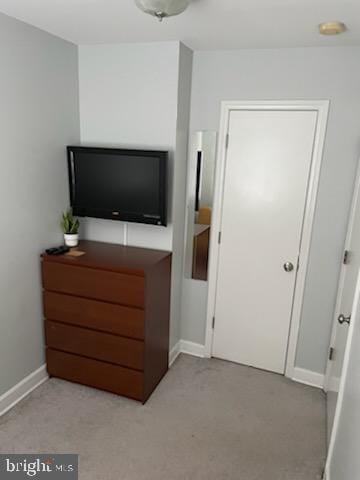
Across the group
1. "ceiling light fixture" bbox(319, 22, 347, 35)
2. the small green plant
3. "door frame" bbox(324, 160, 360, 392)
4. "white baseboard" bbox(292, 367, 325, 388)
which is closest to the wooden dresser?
the small green plant

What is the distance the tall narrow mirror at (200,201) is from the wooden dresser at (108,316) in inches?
15.0

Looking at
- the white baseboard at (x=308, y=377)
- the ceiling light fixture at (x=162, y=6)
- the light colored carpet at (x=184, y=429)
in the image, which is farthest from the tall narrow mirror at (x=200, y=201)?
the ceiling light fixture at (x=162, y=6)

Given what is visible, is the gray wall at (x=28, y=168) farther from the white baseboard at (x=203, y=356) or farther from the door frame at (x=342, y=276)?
the door frame at (x=342, y=276)

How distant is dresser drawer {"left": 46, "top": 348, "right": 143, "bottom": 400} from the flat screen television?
1030 millimetres

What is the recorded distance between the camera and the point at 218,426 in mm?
2322

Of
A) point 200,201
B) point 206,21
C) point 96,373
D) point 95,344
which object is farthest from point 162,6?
point 96,373

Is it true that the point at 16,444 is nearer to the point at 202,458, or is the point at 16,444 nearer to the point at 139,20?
the point at 202,458

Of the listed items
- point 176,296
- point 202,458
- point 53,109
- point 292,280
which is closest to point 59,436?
point 202,458

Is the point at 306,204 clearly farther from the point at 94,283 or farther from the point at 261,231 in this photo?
the point at 94,283

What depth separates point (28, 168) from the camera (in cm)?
234

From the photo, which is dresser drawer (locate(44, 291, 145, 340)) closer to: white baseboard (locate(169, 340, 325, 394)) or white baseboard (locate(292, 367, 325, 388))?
white baseboard (locate(169, 340, 325, 394))

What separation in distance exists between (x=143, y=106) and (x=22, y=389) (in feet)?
6.97

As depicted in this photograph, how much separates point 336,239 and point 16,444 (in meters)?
2.39

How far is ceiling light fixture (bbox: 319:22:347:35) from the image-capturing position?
1900 mm
